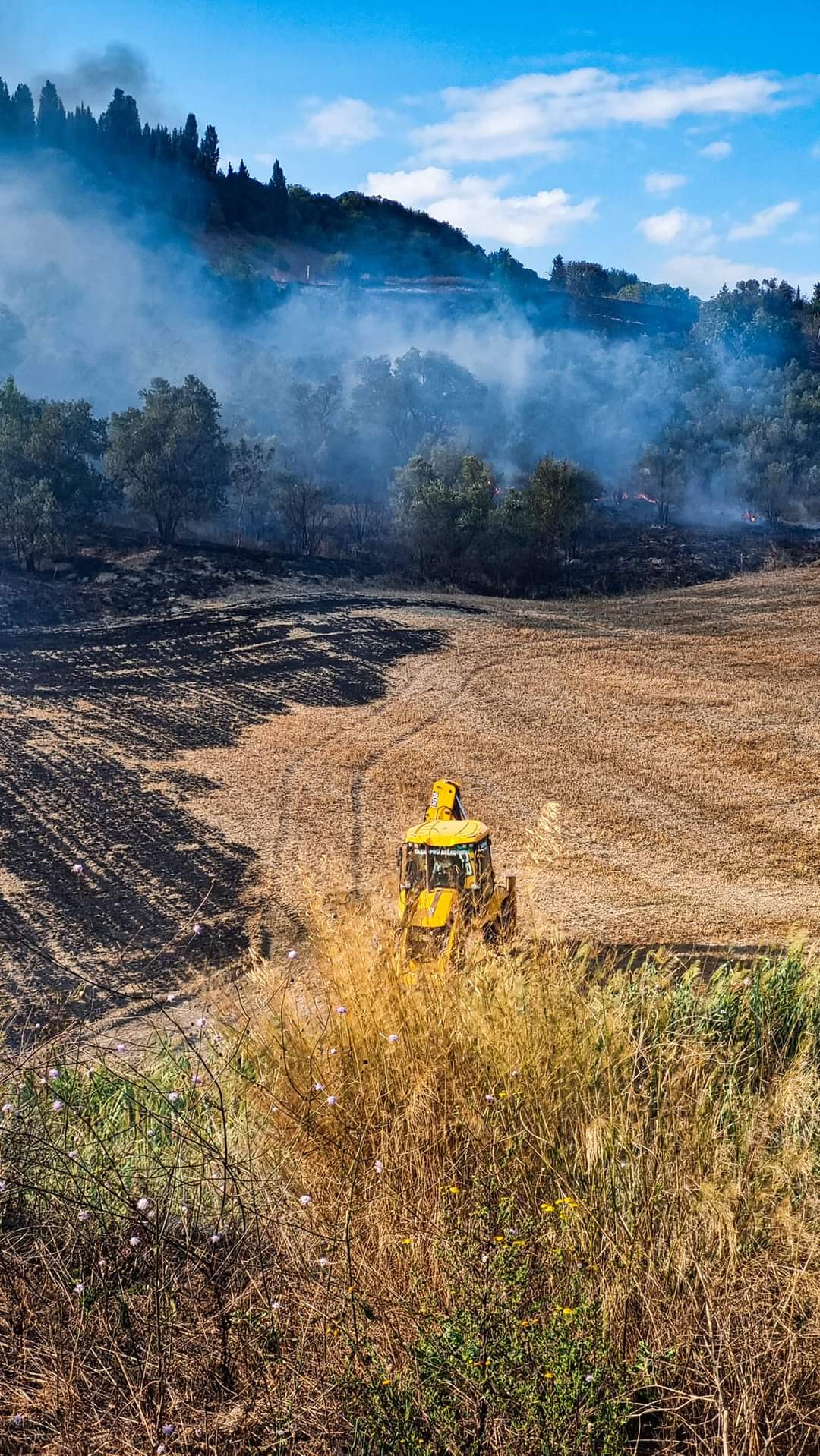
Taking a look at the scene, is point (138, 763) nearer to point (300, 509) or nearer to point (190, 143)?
point (300, 509)

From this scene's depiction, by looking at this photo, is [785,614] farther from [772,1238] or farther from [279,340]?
[279,340]

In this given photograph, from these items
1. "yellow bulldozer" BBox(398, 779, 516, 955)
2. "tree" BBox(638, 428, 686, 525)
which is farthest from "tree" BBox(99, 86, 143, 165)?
"yellow bulldozer" BBox(398, 779, 516, 955)

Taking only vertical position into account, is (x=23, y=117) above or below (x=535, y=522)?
above

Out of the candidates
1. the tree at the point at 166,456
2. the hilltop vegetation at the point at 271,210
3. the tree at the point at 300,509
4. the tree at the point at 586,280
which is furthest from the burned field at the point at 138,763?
the tree at the point at 586,280

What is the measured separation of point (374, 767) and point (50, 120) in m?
103

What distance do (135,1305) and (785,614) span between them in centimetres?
2738

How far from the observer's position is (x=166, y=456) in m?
33.7

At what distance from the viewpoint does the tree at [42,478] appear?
29266 millimetres

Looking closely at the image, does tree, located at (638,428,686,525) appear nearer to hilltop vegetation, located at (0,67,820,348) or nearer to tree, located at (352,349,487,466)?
tree, located at (352,349,487,466)

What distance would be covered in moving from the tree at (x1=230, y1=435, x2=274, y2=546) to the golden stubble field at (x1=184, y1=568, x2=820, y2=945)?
13.2 metres

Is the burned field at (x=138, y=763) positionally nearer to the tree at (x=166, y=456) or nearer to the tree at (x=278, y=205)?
the tree at (x=166, y=456)

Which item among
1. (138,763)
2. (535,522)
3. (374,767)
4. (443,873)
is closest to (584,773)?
(374,767)

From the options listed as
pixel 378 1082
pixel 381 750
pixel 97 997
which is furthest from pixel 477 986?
pixel 381 750

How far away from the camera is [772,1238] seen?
3.84 meters
